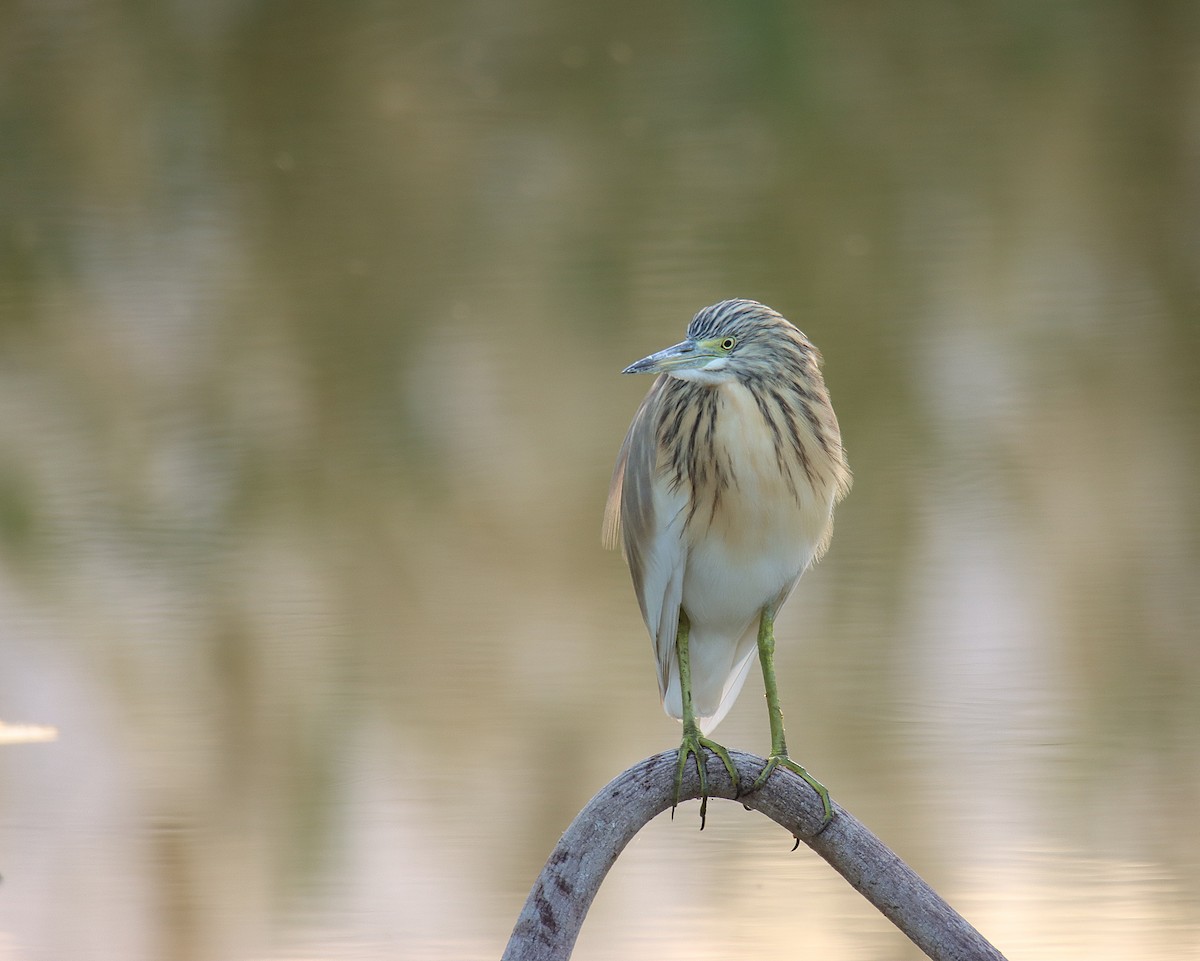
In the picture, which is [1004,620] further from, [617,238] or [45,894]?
[45,894]

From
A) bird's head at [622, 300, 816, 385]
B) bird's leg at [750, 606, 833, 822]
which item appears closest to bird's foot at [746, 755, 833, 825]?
bird's leg at [750, 606, 833, 822]

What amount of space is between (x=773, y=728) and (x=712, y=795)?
9 centimetres

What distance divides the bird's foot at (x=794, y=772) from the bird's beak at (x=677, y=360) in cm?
35

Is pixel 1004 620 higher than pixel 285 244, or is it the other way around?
pixel 285 244

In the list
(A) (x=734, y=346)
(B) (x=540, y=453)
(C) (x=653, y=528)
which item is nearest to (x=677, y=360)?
(A) (x=734, y=346)

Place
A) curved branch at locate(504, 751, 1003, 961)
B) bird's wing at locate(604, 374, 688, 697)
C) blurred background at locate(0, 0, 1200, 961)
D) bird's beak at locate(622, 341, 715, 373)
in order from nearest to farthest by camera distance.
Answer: curved branch at locate(504, 751, 1003, 961) < bird's beak at locate(622, 341, 715, 373) < bird's wing at locate(604, 374, 688, 697) < blurred background at locate(0, 0, 1200, 961)

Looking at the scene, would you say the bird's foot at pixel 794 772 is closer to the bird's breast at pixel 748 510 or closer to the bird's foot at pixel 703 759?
the bird's foot at pixel 703 759

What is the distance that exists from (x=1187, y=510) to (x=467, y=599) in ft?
5.02

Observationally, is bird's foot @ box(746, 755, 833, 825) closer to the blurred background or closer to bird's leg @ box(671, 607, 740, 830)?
bird's leg @ box(671, 607, 740, 830)

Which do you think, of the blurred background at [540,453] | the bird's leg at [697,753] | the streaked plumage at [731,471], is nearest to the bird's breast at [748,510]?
the streaked plumage at [731,471]

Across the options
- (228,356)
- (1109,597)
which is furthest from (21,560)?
(1109,597)

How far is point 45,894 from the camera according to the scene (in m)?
2.25

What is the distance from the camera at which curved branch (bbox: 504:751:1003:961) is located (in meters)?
0.99

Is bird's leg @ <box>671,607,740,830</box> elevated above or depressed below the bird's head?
below
